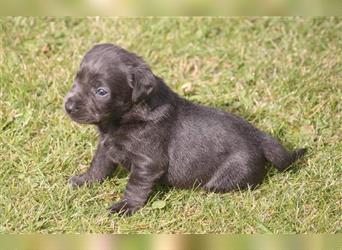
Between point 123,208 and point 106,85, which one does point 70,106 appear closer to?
point 106,85

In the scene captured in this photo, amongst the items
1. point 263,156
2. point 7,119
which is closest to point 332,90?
point 263,156

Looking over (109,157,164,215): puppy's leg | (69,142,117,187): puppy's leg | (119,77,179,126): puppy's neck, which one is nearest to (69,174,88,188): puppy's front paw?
(69,142,117,187): puppy's leg

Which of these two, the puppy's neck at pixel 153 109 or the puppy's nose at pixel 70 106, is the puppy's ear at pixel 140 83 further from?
the puppy's nose at pixel 70 106

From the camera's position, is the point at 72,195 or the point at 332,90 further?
the point at 332,90

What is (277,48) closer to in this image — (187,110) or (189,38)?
(189,38)

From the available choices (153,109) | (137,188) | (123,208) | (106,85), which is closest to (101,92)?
(106,85)

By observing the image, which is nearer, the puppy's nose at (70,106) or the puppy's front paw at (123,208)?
the puppy's nose at (70,106)

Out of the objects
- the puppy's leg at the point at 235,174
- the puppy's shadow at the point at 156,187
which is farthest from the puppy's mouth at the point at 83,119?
the puppy's leg at the point at 235,174

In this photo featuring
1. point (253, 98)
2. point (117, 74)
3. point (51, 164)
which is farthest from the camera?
point (253, 98)

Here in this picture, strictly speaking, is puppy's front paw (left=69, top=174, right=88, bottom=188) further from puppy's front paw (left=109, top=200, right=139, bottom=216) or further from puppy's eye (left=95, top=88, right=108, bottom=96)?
puppy's eye (left=95, top=88, right=108, bottom=96)
